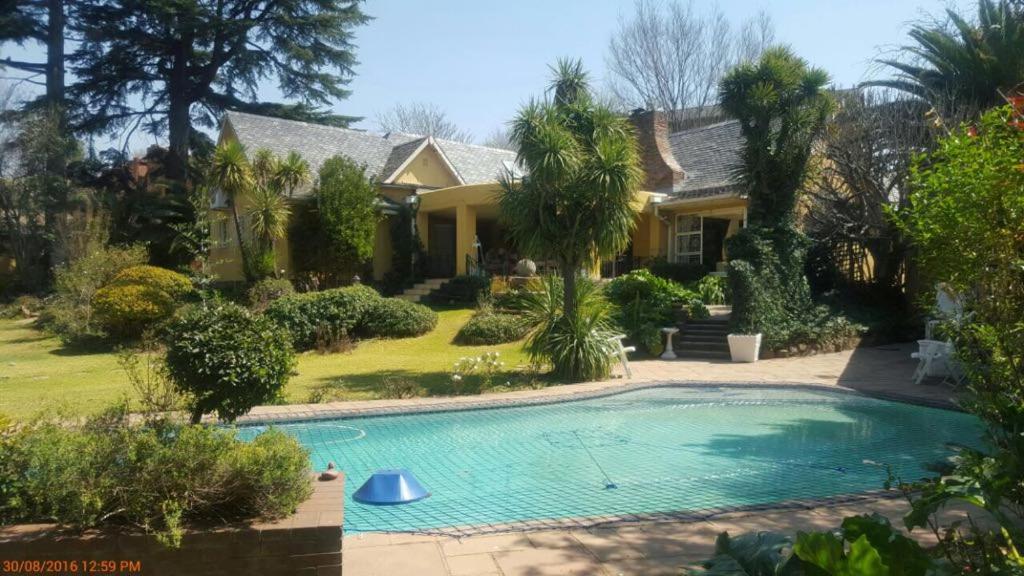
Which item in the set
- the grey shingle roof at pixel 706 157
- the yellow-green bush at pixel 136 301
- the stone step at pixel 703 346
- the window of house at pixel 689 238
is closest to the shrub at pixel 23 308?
the yellow-green bush at pixel 136 301

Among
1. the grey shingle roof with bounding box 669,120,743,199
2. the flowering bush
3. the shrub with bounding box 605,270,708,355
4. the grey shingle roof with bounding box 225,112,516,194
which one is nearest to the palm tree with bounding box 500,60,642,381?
the flowering bush

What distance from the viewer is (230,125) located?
1045 inches

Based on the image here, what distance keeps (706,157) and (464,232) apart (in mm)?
9912

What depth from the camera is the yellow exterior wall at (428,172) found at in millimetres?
26438

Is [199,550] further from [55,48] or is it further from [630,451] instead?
[55,48]

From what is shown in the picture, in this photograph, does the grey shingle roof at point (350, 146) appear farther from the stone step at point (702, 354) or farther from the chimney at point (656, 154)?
the stone step at point (702, 354)

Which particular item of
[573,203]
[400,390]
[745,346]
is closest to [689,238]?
[745,346]

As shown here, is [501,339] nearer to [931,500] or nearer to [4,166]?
[931,500]

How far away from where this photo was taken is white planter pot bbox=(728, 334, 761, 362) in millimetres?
15922

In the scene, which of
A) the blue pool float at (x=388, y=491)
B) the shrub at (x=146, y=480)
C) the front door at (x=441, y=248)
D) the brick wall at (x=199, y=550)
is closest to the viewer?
the brick wall at (x=199, y=550)

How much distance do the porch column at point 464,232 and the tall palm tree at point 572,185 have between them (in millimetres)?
9438

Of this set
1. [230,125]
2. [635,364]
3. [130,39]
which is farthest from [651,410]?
[130,39]

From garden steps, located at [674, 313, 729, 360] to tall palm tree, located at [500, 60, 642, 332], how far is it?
16.4ft

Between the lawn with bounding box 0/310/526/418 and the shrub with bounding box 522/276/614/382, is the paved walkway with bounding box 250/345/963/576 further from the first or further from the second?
the shrub with bounding box 522/276/614/382
